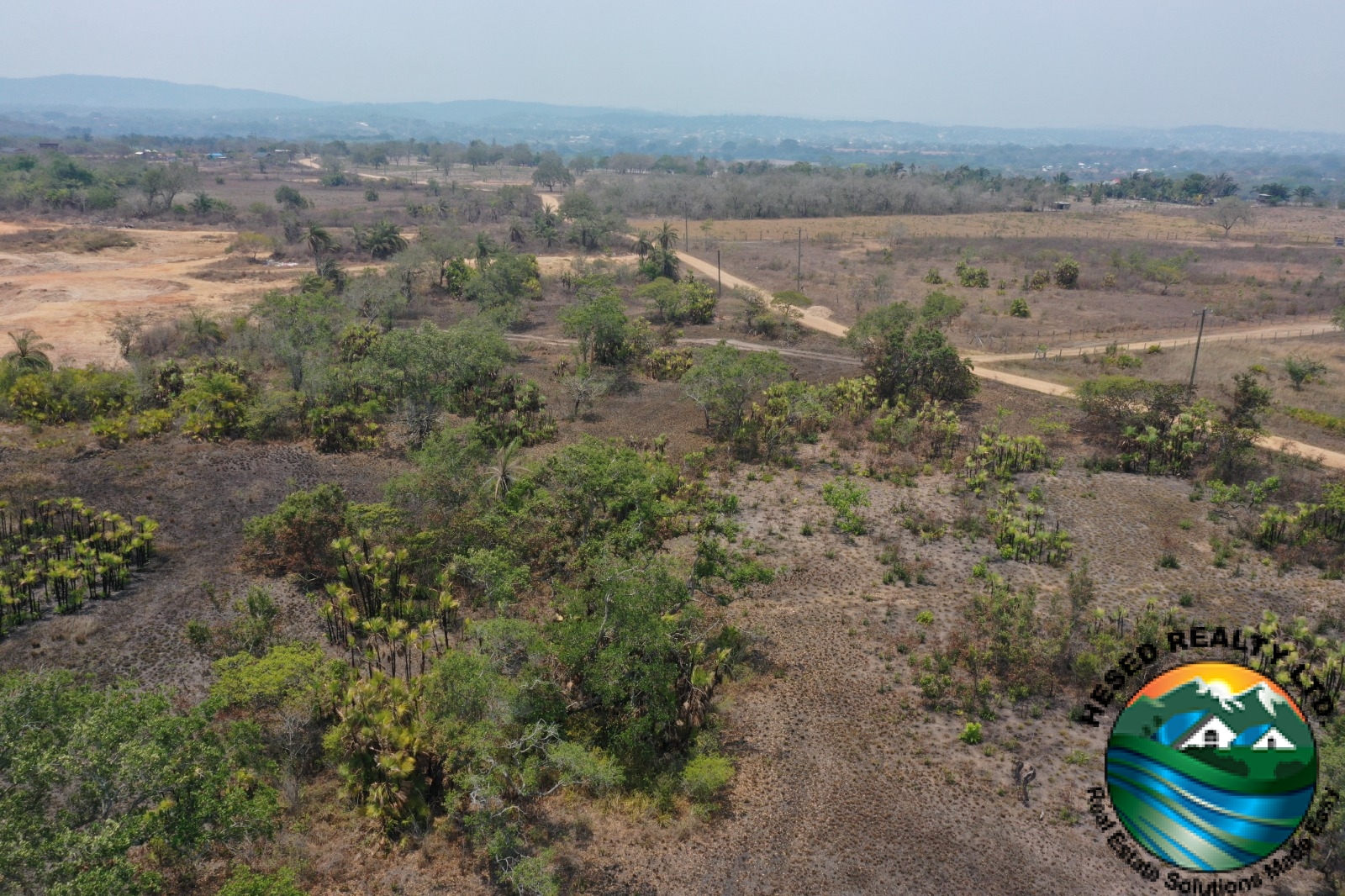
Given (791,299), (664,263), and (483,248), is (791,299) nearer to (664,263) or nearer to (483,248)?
(664,263)

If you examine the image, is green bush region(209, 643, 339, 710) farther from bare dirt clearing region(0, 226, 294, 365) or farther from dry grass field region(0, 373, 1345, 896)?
bare dirt clearing region(0, 226, 294, 365)

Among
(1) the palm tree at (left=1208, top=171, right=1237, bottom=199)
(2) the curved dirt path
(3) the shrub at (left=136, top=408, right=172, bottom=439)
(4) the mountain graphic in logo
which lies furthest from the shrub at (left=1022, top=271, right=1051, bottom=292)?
(1) the palm tree at (left=1208, top=171, right=1237, bottom=199)

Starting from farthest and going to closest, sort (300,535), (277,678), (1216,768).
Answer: (300,535) → (277,678) → (1216,768)

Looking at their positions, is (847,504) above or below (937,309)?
below

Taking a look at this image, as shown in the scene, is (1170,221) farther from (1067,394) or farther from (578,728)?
(578,728)

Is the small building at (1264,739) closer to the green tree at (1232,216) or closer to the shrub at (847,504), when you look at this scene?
the shrub at (847,504)

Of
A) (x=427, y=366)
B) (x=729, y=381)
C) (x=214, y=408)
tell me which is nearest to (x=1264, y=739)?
(x=729, y=381)

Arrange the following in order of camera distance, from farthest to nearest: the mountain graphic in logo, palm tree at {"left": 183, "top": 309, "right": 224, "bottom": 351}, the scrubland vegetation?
1. palm tree at {"left": 183, "top": 309, "right": 224, "bottom": 351}
2. the scrubland vegetation
3. the mountain graphic in logo
